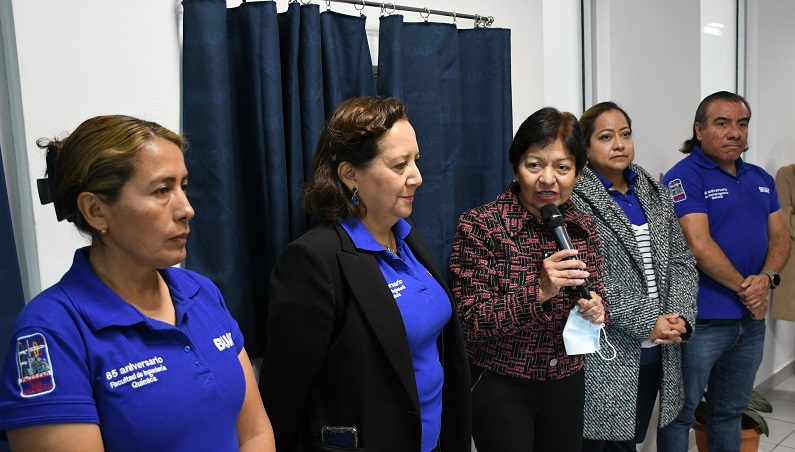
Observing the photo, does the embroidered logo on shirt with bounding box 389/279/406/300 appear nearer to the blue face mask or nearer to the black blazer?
the black blazer

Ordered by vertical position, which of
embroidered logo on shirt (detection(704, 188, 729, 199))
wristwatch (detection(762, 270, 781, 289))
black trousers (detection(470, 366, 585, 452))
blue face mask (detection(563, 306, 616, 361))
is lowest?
black trousers (detection(470, 366, 585, 452))

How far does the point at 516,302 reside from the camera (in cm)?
198

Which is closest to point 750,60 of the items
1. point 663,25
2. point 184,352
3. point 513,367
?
point 663,25

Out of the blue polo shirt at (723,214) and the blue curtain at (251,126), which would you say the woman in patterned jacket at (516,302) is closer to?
the blue curtain at (251,126)

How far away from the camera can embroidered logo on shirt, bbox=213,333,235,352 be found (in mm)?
1333

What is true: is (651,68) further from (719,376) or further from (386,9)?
(386,9)

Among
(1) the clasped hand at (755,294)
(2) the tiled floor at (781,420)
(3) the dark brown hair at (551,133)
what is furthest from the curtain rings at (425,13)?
(2) the tiled floor at (781,420)

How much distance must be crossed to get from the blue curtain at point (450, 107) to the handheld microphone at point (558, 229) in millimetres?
Result: 502

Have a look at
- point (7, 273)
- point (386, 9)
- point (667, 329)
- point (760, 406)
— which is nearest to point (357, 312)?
point (7, 273)

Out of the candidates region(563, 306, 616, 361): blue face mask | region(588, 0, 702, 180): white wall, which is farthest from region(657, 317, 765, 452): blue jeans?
region(563, 306, 616, 361): blue face mask

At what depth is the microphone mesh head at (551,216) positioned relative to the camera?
1.95 metres

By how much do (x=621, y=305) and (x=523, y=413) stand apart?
2.04 ft

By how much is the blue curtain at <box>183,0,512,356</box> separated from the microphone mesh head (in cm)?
49

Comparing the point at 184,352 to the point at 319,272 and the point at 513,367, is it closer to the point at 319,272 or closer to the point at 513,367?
the point at 319,272
